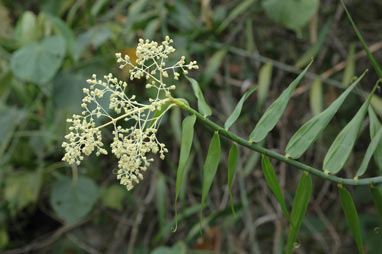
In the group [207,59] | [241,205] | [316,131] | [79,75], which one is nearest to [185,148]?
[316,131]

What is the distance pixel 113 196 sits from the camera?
5.34 ft

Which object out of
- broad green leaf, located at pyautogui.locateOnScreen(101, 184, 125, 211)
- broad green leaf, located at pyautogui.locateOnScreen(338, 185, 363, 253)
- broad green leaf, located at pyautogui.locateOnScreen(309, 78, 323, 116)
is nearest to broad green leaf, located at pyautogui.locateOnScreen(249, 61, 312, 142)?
broad green leaf, located at pyautogui.locateOnScreen(338, 185, 363, 253)

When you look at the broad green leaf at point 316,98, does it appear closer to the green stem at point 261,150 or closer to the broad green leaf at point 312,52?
the broad green leaf at point 312,52

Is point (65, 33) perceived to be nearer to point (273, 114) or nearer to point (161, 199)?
point (161, 199)

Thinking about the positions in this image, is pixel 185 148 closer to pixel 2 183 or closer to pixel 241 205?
pixel 241 205

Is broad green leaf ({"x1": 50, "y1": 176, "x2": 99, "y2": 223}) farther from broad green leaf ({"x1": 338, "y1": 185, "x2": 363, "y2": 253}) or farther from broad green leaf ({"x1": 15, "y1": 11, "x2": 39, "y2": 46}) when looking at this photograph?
broad green leaf ({"x1": 338, "y1": 185, "x2": 363, "y2": 253})

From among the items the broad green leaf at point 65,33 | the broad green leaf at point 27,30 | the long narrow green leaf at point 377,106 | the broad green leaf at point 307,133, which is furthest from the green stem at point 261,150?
the broad green leaf at point 27,30

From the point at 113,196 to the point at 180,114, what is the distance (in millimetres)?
360

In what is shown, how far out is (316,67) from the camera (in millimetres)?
1709

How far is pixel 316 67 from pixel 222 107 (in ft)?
1.21

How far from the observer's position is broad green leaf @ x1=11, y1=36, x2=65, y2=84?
141 cm

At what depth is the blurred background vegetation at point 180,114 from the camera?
1485 millimetres

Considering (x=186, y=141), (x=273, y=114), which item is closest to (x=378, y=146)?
(x=273, y=114)

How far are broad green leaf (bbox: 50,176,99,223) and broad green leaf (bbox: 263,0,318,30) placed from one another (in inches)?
30.3
